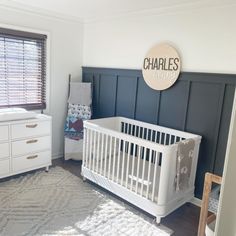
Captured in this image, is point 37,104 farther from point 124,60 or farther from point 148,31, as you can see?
point 148,31

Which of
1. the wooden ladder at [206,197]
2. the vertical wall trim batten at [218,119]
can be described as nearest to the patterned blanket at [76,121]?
the vertical wall trim batten at [218,119]

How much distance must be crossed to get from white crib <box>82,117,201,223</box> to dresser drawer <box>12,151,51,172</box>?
0.59 metres

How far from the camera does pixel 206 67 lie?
2.53 m

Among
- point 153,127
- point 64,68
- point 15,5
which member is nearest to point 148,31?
point 153,127

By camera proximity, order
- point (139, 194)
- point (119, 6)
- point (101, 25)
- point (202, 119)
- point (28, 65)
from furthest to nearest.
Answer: point (101, 25) → point (28, 65) → point (119, 6) → point (202, 119) → point (139, 194)

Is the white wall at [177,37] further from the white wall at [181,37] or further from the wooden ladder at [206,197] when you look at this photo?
the wooden ladder at [206,197]

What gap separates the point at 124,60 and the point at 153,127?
1050 mm

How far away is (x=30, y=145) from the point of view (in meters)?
3.06

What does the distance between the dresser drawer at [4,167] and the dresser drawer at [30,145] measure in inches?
5.0

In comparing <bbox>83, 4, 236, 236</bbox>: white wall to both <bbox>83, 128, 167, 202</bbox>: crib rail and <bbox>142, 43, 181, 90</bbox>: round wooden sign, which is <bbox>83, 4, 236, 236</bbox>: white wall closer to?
<bbox>142, 43, 181, 90</bbox>: round wooden sign

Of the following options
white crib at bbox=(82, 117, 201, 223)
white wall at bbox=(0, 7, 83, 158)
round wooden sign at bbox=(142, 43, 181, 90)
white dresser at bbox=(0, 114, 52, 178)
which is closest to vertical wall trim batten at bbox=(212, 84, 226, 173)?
white crib at bbox=(82, 117, 201, 223)

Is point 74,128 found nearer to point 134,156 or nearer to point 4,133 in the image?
point 4,133

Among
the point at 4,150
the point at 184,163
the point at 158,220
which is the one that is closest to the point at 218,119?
the point at 184,163

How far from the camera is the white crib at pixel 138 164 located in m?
2.23
